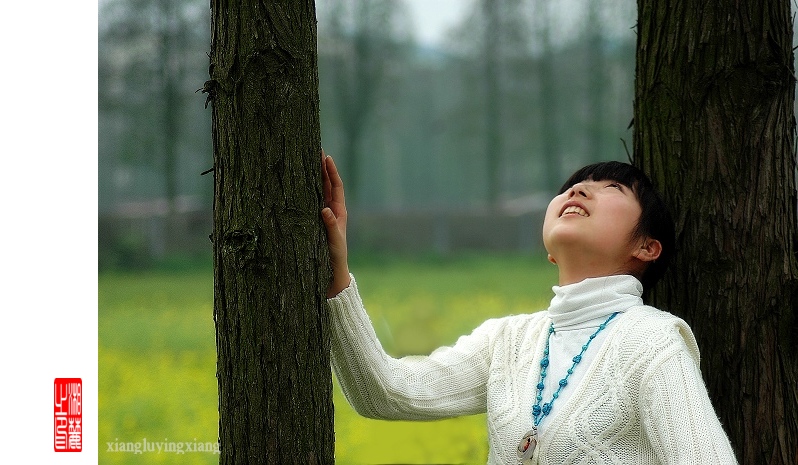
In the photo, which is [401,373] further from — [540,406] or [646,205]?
[646,205]

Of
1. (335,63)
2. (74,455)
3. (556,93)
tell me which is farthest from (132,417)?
(556,93)

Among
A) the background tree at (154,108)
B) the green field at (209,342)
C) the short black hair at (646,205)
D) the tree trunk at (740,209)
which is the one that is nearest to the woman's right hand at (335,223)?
the short black hair at (646,205)

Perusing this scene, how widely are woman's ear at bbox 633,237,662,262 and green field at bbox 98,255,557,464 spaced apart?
2.15 ft

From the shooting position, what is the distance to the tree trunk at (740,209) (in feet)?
6.55

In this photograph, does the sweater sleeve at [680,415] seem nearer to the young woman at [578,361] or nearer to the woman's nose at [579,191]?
the young woman at [578,361]

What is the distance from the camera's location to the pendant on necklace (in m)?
1.69

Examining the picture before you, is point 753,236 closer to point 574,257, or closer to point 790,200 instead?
point 790,200

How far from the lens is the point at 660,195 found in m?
2.05

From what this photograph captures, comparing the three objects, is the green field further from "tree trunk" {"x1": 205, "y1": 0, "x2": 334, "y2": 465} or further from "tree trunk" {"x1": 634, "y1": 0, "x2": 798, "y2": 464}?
"tree trunk" {"x1": 205, "y1": 0, "x2": 334, "y2": 465}

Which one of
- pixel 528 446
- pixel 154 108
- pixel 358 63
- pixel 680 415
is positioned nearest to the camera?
pixel 680 415

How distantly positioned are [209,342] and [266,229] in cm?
405

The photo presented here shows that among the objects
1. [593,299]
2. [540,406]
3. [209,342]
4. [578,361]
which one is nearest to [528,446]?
[540,406]

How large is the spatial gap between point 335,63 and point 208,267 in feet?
8.46

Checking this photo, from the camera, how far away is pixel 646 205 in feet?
Result: 6.21
